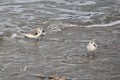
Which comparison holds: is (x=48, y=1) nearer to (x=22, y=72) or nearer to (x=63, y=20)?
(x=63, y=20)

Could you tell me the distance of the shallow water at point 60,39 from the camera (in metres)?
8.38

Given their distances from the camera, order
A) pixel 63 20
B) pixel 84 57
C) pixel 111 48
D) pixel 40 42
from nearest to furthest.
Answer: pixel 84 57 < pixel 111 48 < pixel 40 42 < pixel 63 20

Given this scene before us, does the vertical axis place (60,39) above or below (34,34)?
below

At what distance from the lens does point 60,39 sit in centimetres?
1084

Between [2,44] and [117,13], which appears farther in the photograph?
[117,13]

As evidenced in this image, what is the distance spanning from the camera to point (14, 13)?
1345 cm

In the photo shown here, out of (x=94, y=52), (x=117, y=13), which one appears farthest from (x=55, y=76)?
(x=117, y=13)

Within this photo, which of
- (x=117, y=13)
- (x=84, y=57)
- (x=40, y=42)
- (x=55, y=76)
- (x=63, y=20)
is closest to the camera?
(x=55, y=76)

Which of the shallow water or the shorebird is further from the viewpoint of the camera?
the shorebird

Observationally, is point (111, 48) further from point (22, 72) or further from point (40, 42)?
point (22, 72)

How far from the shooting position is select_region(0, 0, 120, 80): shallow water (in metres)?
8.38

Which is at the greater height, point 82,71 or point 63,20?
point 63,20

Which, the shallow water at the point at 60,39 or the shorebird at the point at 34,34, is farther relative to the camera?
the shorebird at the point at 34,34

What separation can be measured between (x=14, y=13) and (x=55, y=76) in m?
6.00
